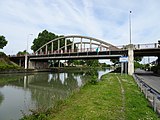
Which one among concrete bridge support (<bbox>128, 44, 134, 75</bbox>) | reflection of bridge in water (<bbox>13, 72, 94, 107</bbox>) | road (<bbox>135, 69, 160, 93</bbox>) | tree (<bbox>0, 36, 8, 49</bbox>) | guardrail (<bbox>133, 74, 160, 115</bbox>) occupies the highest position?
tree (<bbox>0, 36, 8, 49</bbox>)

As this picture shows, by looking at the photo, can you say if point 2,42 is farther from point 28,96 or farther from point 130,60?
point 28,96

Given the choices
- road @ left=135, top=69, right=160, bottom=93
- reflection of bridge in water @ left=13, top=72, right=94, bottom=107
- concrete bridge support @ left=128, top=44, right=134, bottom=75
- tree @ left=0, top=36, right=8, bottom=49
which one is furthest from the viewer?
tree @ left=0, top=36, right=8, bottom=49

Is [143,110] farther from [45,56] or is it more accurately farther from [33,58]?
[33,58]

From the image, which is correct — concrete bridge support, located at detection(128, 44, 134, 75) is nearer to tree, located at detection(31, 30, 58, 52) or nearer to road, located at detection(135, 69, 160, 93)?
road, located at detection(135, 69, 160, 93)

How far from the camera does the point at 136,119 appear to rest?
7828mm

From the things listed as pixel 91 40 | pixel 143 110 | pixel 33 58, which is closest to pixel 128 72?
pixel 91 40

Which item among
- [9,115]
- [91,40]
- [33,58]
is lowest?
[9,115]

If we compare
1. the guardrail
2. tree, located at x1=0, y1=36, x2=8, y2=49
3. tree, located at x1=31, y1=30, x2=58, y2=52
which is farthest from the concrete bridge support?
tree, located at x1=0, y1=36, x2=8, y2=49

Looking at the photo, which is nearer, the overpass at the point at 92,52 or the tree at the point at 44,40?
the overpass at the point at 92,52

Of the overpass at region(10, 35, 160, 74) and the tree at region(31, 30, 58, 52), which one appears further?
the tree at region(31, 30, 58, 52)

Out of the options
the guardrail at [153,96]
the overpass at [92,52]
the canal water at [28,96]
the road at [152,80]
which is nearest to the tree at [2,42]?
the overpass at [92,52]

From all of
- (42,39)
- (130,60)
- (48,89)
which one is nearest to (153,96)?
(48,89)

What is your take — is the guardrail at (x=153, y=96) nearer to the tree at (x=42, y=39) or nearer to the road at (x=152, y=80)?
the road at (x=152, y=80)

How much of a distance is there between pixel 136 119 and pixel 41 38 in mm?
80666
